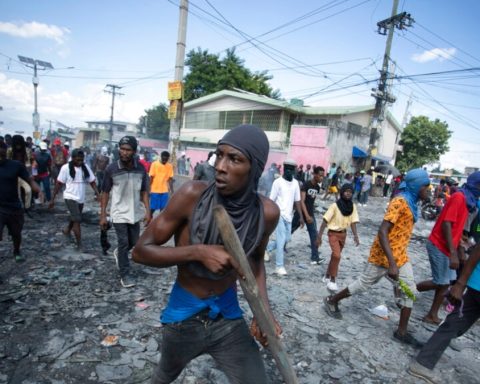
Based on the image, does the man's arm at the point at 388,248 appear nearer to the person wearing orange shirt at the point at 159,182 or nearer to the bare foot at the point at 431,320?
the bare foot at the point at 431,320

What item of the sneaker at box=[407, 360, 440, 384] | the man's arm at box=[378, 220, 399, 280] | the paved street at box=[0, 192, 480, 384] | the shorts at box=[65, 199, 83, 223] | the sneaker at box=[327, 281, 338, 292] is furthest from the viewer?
the shorts at box=[65, 199, 83, 223]

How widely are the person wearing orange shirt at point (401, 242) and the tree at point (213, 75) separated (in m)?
30.2

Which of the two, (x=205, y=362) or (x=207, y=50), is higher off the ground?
(x=207, y=50)

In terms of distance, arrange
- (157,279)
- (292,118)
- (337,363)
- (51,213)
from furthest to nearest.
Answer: (292,118) → (51,213) → (157,279) → (337,363)

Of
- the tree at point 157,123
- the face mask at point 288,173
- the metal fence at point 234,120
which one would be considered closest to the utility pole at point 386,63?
the metal fence at point 234,120

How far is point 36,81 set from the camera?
97.6ft

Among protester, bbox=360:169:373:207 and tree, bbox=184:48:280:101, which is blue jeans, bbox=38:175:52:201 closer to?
protester, bbox=360:169:373:207

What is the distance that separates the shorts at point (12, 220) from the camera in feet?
14.2

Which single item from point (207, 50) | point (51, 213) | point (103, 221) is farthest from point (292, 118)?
point (103, 221)

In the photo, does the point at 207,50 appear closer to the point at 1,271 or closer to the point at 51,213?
the point at 51,213

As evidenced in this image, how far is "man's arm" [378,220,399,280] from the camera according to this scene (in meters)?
3.28

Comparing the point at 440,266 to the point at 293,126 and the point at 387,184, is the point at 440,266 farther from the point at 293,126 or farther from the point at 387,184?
the point at 387,184

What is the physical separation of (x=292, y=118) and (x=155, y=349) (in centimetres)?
2155

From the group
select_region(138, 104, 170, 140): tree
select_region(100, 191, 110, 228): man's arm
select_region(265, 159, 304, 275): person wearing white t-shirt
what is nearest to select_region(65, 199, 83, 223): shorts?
select_region(100, 191, 110, 228): man's arm
